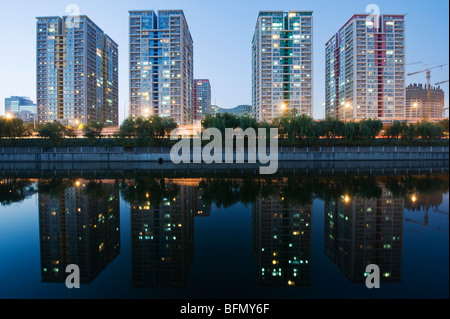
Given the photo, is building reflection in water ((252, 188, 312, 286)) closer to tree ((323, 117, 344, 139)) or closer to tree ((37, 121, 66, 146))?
tree ((323, 117, 344, 139))

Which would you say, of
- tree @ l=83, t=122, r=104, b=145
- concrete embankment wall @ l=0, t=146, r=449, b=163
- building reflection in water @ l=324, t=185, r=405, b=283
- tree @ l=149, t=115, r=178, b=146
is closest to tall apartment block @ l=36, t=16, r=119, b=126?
concrete embankment wall @ l=0, t=146, r=449, b=163

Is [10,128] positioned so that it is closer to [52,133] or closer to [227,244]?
[52,133]

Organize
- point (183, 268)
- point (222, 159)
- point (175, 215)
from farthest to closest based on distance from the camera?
point (222, 159), point (175, 215), point (183, 268)

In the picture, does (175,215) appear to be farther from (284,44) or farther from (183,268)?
(284,44)

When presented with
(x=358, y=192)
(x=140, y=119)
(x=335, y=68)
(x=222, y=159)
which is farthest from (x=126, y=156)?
(x=335, y=68)

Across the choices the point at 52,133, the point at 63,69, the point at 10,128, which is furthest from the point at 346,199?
the point at 63,69

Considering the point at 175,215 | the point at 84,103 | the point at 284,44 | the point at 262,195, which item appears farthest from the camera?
the point at 84,103

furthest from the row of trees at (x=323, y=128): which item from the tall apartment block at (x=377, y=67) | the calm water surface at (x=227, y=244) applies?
the tall apartment block at (x=377, y=67)
